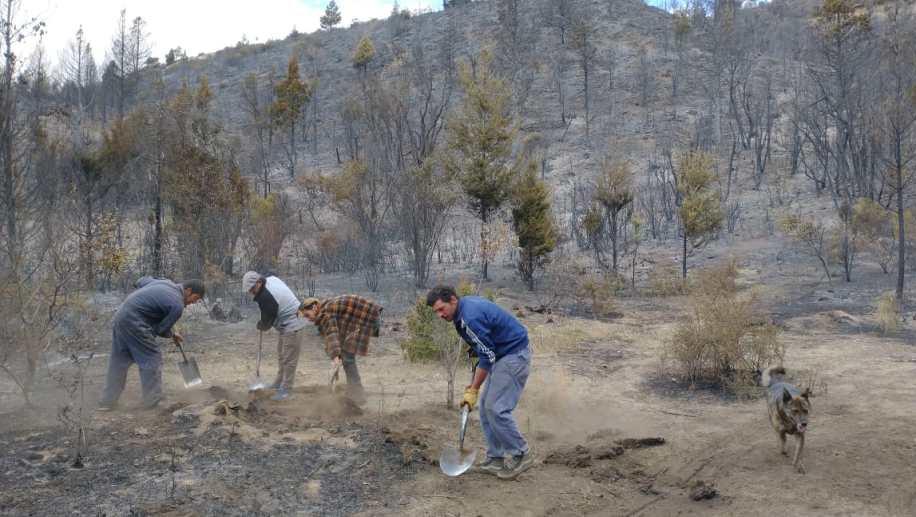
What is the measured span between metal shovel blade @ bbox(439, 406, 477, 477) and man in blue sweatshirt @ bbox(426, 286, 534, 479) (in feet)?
0.37

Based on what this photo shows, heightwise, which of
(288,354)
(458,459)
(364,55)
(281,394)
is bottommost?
(458,459)

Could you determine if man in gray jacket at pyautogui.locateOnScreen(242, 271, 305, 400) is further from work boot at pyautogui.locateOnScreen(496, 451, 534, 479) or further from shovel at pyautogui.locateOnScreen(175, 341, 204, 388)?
work boot at pyautogui.locateOnScreen(496, 451, 534, 479)

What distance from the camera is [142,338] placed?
23.9 feet


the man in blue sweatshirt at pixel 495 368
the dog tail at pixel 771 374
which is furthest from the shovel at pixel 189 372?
the dog tail at pixel 771 374

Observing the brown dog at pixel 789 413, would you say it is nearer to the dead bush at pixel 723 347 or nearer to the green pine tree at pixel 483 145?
the dead bush at pixel 723 347

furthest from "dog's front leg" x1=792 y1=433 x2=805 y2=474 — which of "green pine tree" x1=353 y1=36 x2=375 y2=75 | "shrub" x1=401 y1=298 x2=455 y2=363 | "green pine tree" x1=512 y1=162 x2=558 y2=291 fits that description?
"green pine tree" x1=353 y1=36 x2=375 y2=75

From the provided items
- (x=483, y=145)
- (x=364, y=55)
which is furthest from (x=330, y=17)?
(x=483, y=145)

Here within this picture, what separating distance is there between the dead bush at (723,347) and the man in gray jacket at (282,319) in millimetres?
4321

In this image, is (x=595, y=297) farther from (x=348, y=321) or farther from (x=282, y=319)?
(x=282, y=319)

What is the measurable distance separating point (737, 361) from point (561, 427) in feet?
8.78

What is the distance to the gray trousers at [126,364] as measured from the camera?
7273 mm

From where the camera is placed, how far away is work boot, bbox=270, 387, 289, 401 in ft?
25.3

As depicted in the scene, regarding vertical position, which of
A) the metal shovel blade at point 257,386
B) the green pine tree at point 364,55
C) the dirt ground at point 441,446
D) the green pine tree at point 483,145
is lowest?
the dirt ground at point 441,446

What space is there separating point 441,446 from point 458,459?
0.78 meters
